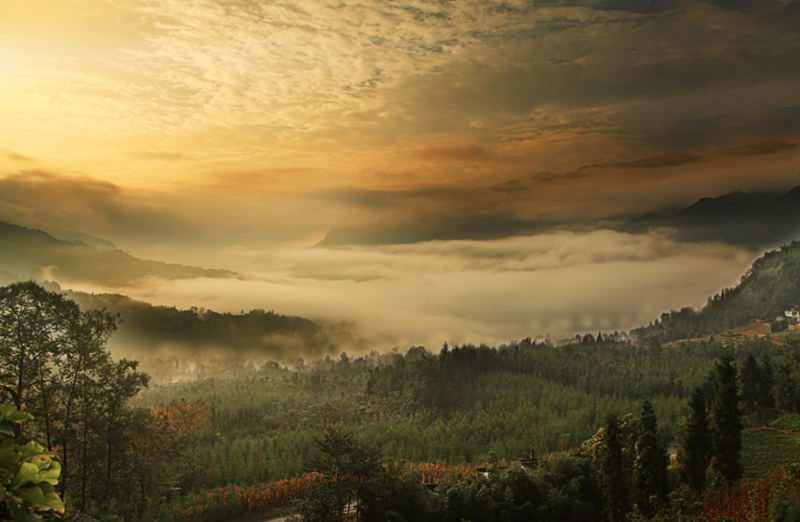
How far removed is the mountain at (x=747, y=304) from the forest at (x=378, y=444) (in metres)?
55.1

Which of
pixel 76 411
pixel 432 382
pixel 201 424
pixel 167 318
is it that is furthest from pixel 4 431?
pixel 167 318

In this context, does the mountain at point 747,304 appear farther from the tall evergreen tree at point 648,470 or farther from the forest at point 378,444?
the tall evergreen tree at point 648,470

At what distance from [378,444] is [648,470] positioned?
10.5 m

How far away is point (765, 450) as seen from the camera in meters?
28.6

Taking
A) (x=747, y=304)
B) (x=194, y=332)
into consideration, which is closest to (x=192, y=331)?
(x=194, y=332)

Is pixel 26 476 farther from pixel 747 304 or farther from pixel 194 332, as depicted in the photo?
pixel 747 304

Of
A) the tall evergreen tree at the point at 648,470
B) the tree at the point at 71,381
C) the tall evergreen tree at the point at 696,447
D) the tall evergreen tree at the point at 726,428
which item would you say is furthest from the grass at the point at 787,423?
the tree at the point at 71,381

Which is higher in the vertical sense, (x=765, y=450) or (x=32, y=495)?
(x=32, y=495)

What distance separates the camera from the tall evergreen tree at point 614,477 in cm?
1836

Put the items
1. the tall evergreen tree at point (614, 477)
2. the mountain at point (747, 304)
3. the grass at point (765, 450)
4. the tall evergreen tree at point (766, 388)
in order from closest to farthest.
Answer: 1. the tall evergreen tree at point (614, 477)
2. the grass at point (765, 450)
3. the tall evergreen tree at point (766, 388)
4. the mountain at point (747, 304)

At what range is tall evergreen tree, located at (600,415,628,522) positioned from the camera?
60.2ft

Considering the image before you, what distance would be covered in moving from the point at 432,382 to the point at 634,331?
7722 cm

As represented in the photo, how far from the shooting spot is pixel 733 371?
902 inches

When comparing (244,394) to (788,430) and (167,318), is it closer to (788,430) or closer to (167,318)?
(167,318)
